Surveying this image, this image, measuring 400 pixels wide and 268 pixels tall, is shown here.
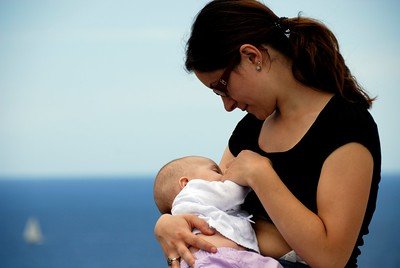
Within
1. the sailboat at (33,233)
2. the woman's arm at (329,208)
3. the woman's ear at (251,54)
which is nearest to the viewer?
the woman's arm at (329,208)

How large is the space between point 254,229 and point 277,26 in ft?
1.65

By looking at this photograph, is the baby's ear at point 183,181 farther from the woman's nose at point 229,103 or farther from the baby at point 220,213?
the woman's nose at point 229,103

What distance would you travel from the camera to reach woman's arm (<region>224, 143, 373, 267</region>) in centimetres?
163

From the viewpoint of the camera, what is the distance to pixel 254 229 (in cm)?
183

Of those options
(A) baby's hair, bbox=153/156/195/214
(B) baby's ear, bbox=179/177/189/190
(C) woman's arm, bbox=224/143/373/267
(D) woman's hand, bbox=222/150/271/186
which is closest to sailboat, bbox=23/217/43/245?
(A) baby's hair, bbox=153/156/195/214

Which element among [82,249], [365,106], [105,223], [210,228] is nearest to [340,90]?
[365,106]

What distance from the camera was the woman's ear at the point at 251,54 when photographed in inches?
69.0

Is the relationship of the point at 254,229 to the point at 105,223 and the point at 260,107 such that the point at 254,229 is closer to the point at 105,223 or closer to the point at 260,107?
the point at 260,107

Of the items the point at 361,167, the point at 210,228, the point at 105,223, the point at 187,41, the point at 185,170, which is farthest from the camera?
the point at 105,223

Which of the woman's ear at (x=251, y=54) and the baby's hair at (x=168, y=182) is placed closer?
the woman's ear at (x=251, y=54)

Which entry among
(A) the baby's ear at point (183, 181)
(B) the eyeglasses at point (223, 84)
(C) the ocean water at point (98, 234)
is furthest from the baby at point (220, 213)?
(C) the ocean water at point (98, 234)

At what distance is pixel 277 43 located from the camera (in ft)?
5.86

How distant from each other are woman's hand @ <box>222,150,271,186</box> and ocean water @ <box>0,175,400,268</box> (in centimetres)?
956

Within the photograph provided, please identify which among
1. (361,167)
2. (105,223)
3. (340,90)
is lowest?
(105,223)
